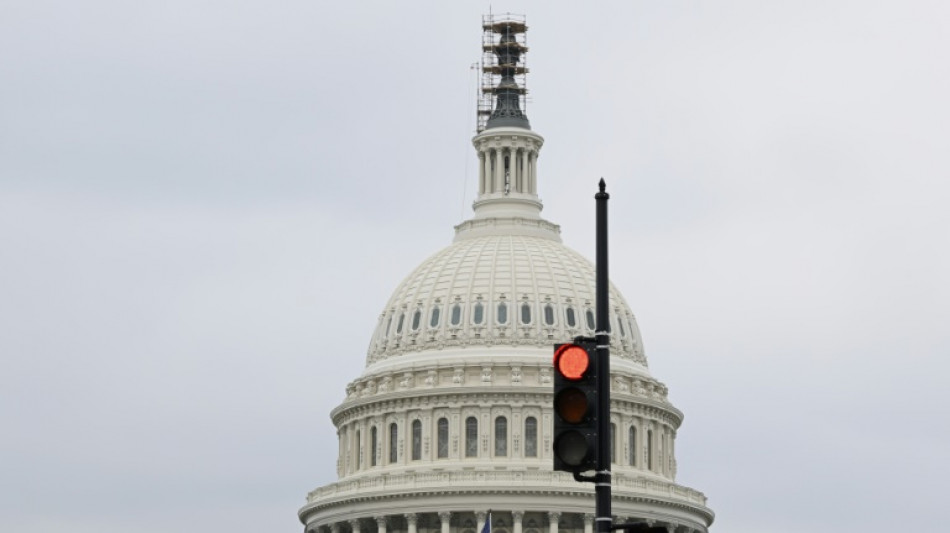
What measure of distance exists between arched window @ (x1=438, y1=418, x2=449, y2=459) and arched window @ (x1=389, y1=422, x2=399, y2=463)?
Answer: 310 centimetres

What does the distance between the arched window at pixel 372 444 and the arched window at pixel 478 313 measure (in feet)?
32.3

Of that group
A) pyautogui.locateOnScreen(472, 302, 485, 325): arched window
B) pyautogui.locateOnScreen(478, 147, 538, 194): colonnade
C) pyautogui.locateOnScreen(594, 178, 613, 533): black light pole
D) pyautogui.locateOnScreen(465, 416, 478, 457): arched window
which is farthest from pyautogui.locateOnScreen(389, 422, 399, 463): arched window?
pyautogui.locateOnScreen(594, 178, 613, 533): black light pole

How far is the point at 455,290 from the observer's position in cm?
14838

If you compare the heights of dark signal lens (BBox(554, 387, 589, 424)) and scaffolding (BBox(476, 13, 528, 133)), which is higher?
scaffolding (BBox(476, 13, 528, 133))

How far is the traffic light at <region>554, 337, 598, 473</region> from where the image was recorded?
24.2 metres

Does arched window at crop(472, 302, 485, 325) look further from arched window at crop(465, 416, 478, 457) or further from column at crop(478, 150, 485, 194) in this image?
column at crop(478, 150, 485, 194)

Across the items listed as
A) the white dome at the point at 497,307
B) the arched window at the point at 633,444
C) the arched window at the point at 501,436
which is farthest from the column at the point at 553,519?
the white dome at the point at 497,307

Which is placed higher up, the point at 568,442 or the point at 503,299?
the point at 503,299

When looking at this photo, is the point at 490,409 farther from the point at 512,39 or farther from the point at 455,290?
the point at 512,39

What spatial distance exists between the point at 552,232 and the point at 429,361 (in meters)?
16.5

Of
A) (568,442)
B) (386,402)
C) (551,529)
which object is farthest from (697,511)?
(568,442)

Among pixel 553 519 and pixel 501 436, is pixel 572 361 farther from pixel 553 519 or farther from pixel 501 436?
pixel 501 436

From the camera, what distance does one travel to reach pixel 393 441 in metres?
146

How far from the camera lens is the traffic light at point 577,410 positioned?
79.4 feet
